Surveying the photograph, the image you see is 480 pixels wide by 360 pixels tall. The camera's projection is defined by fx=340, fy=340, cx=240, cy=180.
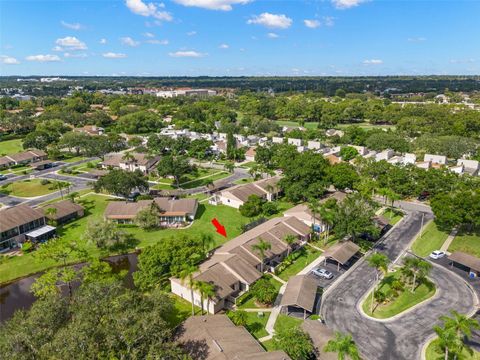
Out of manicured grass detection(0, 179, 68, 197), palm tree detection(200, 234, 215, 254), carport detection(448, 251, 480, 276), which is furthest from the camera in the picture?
manicured grass detection(0, 179, 68, 197)

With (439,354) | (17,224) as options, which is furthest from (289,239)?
(17,224)

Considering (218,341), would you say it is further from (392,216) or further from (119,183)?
(392,216)

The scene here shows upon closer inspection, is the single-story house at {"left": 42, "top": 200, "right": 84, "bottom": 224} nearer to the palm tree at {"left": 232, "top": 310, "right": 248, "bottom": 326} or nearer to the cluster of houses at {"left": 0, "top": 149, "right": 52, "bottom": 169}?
the palm tree at {"left": 232, "top": 310, "right": 248, "bottom": 326}

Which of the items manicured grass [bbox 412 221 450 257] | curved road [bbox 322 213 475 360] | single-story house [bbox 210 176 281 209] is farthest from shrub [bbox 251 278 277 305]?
single-story house [bbox 210 176 281 209]

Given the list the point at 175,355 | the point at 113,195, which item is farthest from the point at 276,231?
the point at 113,195

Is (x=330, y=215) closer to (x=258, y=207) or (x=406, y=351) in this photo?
(x=258, y=207)
